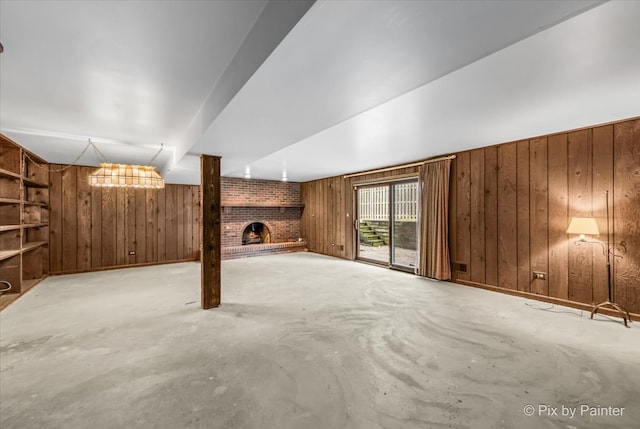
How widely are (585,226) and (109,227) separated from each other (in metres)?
8.31

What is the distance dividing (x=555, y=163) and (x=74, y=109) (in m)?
5.72

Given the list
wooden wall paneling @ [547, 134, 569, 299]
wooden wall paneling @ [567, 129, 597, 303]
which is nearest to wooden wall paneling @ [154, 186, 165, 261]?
wooden wall paneling @ [547, 134, 569, 299]

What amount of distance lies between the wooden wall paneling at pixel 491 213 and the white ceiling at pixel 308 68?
30.3 inches

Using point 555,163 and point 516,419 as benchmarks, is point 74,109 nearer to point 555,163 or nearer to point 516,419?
point 516,419

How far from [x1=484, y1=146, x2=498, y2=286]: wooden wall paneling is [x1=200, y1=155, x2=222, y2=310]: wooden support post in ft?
13.3

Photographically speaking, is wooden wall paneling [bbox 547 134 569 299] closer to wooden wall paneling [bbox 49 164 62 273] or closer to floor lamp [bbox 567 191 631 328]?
floor lamp [bbox 567 191 631 328]

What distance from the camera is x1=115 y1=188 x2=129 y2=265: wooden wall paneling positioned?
19.5 ft

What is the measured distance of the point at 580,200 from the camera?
3.27 meters

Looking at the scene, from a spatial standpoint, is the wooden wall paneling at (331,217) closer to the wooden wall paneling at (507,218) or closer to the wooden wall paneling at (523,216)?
the wooden wall paneling at (507,218)

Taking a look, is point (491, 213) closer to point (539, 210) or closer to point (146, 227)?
point (539, 210)

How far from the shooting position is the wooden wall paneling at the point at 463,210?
4.39 metres

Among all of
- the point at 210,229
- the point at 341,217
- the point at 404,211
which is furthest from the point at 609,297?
the point at 341,217

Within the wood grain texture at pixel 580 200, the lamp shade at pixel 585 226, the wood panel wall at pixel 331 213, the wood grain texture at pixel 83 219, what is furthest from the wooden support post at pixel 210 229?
the wood grain texture at pixel 580 200

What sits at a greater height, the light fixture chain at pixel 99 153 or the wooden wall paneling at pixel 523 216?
the light fixture chain at pixel 99 153
